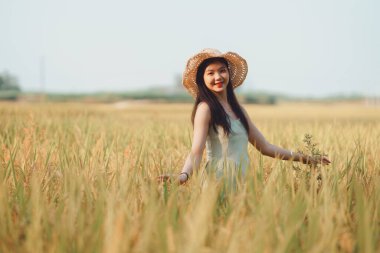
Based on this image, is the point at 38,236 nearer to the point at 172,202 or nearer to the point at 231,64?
the point at 172,202

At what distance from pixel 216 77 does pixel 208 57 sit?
13 centimetres

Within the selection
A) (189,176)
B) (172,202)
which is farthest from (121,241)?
(189,176)

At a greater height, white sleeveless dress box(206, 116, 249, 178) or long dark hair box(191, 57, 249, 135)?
long dark hair box(191, 57, 249, 135)

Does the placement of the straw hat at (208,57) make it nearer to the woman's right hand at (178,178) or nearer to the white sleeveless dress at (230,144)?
the white sleeveless dress at (230,144)

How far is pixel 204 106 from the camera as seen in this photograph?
2379 mm

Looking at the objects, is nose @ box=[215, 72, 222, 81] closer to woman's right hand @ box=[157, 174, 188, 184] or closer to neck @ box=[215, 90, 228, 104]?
neck @ box=[215, 90, 228, 104]

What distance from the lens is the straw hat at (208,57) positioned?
8.06 ft

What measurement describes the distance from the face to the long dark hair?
37 mm

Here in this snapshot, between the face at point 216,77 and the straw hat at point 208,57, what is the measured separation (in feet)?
0.17

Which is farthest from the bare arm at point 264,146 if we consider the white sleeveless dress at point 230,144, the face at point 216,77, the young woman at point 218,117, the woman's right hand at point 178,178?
the woman's right hand at point 178,178

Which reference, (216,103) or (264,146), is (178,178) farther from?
(264,146)

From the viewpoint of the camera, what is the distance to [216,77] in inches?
95.5

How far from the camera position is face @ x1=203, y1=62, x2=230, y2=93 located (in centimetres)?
242

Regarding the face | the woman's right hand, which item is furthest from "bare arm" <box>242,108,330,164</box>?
the woman's right hand
